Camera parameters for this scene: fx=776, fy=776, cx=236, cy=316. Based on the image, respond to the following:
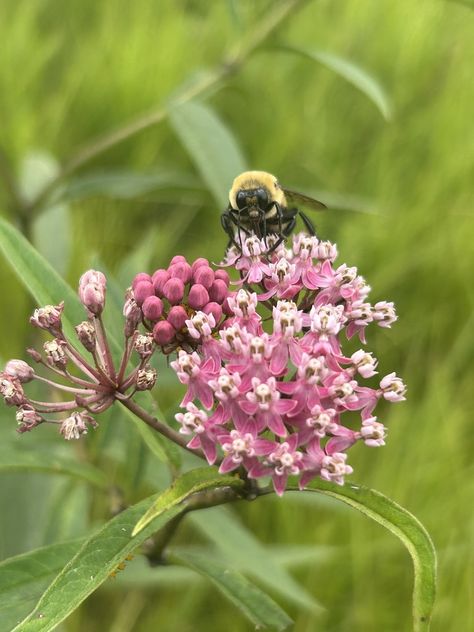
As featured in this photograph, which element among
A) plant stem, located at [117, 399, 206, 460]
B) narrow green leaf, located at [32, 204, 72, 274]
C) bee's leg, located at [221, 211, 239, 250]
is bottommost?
plant stem, located at [117, 399, 206, 460]

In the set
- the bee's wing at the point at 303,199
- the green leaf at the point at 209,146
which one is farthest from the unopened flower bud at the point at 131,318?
the green leaf at the point at 209,146

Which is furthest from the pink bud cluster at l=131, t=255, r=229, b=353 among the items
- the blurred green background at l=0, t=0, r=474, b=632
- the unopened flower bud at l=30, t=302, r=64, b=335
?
the blurred green background at l=0, t=0, r=474, b=632

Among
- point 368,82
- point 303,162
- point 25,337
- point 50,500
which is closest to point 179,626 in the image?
point 50,500

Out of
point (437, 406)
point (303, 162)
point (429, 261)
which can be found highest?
point (303, 162)

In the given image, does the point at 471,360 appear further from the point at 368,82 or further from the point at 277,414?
the point at 277,414

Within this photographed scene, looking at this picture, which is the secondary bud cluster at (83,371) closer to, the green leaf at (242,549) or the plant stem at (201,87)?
the green leaf at (242,549)

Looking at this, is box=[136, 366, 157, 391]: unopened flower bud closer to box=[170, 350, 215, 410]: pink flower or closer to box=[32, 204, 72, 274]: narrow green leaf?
box=[170, 350, 215, 410]: pink flower

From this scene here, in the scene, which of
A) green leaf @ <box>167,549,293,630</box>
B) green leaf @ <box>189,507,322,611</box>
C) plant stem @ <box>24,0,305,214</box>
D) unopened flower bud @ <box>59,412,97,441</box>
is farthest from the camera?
plant stem @ <box>24,0,305,214</box>
